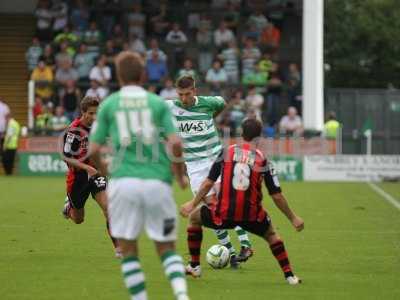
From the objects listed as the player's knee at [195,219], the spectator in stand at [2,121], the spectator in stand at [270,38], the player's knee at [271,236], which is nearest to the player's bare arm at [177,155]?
the player's knee at [271,236]

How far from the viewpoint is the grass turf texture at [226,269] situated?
960 cm

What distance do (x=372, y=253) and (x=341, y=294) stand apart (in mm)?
3424

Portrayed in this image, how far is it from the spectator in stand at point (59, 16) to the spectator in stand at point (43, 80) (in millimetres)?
2527

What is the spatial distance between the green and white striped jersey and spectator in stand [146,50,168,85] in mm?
21442

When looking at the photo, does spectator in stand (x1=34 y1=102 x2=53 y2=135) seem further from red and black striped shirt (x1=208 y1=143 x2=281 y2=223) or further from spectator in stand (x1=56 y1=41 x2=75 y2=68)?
red and black striped shirt (x1=208 y1=143 x2=281 y2=223)

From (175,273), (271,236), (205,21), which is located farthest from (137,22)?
(175,273)

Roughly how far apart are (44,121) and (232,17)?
25.5 feet

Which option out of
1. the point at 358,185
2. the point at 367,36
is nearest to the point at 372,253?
the point at 358,185

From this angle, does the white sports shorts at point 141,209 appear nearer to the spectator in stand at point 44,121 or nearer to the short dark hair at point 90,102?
the short dark hair at point 90,102

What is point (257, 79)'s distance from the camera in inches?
1307

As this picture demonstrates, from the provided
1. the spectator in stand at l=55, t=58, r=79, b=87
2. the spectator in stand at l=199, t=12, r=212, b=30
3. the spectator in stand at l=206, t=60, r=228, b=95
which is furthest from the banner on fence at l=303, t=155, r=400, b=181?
the spectator in stand at l=55, t=58, r=79, b=87

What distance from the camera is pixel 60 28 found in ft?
118

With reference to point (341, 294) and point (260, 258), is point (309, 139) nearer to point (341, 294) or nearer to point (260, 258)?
point (260, 258)

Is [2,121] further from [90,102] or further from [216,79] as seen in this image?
[90,102]
